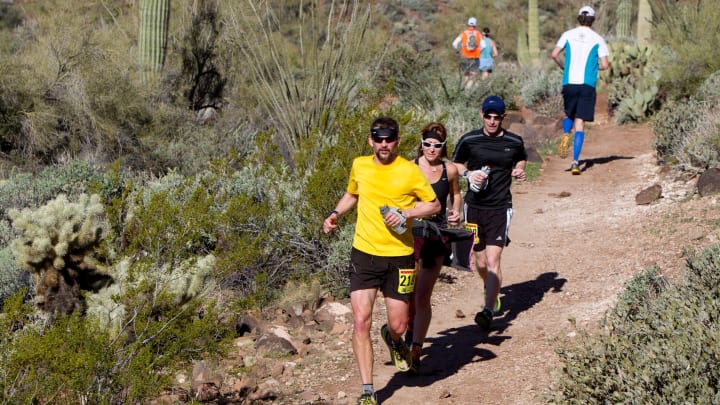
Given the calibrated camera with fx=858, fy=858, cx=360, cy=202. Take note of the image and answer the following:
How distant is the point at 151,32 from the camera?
12086 millimetres

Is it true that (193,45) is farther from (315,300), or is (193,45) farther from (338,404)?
(338,404)

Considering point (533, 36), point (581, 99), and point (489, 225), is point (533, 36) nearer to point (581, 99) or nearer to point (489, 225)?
point (581, 99)

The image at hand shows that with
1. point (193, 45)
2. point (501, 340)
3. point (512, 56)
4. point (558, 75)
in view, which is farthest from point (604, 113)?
point (512, 56)

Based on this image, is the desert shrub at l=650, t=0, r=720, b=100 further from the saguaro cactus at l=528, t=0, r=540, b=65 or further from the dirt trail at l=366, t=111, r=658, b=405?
the saguaro cactus at l=528, t=0, r=540, b=65

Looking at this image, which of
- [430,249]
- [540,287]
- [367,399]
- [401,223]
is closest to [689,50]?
[540,287]

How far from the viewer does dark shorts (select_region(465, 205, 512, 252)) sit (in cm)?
638

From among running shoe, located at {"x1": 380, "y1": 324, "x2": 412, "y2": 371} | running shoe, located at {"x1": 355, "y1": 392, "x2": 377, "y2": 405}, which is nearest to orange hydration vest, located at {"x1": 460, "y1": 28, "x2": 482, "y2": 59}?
running shoe, located at {"x1": 380, "y1": 324, "x2": 412, "y2": 371}

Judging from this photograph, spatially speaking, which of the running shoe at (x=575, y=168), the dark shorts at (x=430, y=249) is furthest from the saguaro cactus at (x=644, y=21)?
the dark shorts at (x=430, y=249)

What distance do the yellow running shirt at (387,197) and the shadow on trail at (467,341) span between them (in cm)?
102

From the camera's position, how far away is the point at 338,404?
18.0 feet

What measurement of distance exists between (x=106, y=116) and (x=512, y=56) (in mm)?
20860

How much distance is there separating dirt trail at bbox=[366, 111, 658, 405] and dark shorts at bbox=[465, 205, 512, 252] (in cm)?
69

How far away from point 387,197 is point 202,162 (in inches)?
249

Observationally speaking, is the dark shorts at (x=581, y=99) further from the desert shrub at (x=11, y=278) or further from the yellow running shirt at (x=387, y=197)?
the desert shrub at (x=11, y=278)
